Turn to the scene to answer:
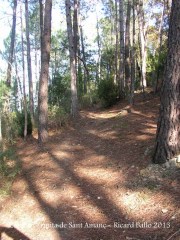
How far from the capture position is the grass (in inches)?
250

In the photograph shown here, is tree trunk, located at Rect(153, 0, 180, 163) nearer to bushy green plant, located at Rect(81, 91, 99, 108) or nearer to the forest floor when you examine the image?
the forest floor

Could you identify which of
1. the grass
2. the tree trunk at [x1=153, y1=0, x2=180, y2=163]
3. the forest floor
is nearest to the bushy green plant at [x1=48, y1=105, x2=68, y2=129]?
the forest floor

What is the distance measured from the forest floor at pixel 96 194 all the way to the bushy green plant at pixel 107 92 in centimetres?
681

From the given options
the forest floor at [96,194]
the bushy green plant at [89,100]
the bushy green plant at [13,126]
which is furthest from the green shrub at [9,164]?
the bushy green plant at [89,100]

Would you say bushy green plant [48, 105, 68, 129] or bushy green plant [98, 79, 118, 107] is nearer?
bushy green plant [48, 105, 68, 129]

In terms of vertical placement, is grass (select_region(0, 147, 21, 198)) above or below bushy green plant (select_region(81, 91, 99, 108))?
below

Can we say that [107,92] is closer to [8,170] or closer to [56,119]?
[56,119]

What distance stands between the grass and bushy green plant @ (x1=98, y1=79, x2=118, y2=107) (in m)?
7.57

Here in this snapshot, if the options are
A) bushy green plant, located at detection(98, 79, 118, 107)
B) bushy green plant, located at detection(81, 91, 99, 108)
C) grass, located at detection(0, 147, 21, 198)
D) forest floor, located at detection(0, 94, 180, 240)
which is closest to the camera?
forest floor, located at detection(0, 94, 180, 240)

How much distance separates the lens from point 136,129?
28.3 feet

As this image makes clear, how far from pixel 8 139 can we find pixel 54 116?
1955 mm

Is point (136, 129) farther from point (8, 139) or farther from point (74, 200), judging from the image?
point (8, 139)

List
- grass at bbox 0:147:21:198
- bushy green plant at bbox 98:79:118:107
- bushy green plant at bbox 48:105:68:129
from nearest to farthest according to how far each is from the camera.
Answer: grass at bbox 0:147:21:198, bushy green plant at bbox 48:105:68:129, bushy green plant at bbox 98:79:118:107

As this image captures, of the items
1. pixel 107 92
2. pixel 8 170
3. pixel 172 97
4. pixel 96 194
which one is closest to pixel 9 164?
pixel 8 170
